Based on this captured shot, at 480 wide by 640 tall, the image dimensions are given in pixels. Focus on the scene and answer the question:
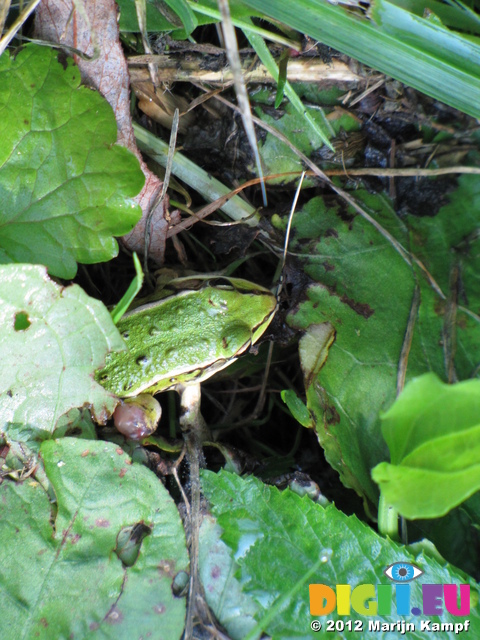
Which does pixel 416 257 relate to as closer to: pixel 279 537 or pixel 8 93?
pixel 279 537

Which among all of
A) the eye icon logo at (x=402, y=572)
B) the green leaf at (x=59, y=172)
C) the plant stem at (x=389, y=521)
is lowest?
the eye icon logo at (x=402, y=572)

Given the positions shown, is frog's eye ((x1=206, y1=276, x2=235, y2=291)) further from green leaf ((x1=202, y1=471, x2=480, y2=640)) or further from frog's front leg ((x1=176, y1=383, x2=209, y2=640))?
green leaf ((x1=202, y1=471, x2=480, y2=640))

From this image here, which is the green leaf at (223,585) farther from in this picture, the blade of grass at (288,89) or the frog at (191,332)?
the blade of grass at (288,89)

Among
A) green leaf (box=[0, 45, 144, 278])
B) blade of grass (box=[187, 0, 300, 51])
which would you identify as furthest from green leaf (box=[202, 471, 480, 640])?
blade of grass (box=[187, 0, 300, 51])

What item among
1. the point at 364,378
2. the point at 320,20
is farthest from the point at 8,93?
the point at 364,378

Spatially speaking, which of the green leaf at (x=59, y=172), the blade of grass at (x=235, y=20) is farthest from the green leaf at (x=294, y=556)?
the blade of grass at (x=235, y=20)

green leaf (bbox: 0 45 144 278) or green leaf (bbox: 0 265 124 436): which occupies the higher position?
green leaf (bbox: 0 45 144 278)
